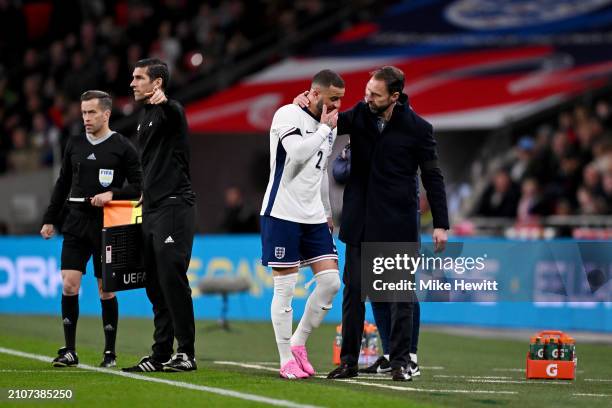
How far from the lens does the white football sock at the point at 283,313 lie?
34.8 ft

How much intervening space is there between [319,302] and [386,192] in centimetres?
101

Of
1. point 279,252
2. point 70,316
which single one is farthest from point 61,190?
point 279,252

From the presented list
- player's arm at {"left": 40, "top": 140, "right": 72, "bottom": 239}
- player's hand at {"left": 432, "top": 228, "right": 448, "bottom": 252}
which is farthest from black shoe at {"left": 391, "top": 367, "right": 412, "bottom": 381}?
player's arm at {"left": 40, "top": 140, "right": 72, "bottom": 239}

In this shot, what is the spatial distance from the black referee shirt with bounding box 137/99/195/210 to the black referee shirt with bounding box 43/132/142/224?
27.0 inches

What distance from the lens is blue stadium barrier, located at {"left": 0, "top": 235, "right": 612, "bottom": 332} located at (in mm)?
18906

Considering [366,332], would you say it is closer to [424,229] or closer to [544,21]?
[424,229]

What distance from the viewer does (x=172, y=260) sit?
35.3 feet

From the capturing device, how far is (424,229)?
2128cm

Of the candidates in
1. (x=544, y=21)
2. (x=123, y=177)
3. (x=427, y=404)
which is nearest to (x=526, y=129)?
(x=544, y=21)

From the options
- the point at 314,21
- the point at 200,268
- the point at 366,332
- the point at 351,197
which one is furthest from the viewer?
the point at 314,21

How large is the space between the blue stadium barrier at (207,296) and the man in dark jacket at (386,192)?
7.89m

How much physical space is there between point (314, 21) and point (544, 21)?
4750 millimetres

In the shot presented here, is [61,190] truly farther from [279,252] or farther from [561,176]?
[561,176]

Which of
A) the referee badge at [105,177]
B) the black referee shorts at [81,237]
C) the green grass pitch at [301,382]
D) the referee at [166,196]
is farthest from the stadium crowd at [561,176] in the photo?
the referee at [166,196]
